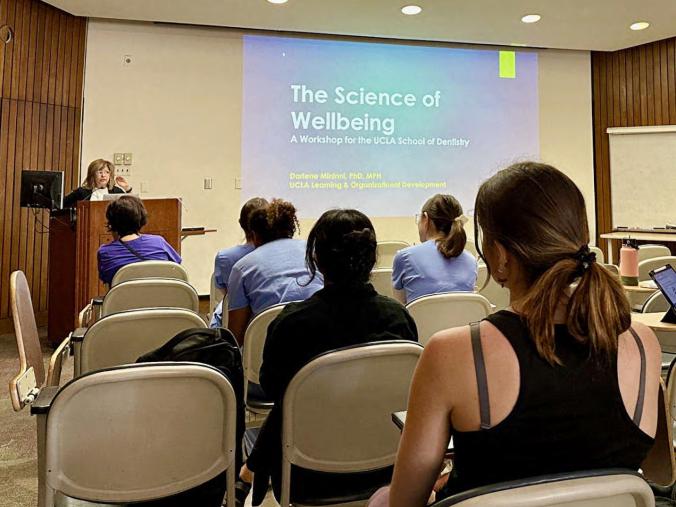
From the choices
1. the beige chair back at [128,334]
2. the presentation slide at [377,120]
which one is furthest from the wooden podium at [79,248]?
the beige chair back at [128,334]

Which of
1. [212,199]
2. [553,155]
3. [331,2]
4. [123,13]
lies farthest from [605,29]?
[123,13]

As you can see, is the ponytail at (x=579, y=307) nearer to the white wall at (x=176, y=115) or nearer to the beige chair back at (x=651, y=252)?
the beige chair back at (x=651, y=252)

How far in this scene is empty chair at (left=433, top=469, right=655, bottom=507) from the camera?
654 mm

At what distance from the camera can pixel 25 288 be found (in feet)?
6.75

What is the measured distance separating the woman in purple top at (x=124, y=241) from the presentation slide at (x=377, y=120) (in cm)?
295

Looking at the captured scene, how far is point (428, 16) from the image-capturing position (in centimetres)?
562

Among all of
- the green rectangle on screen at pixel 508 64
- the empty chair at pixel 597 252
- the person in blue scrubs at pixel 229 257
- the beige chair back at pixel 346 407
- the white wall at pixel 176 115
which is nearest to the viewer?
the empty chair at pixel 597 252

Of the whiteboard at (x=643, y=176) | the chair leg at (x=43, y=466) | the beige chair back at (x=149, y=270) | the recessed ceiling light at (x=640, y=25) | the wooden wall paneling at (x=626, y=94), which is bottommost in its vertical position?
the chair leg at (x=43, y=466)

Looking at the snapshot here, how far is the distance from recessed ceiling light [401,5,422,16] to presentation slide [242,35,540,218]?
90 centimetres

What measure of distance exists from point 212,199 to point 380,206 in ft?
6.71

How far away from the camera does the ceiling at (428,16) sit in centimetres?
527

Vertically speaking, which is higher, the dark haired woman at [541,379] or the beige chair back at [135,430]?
the dark haired woman at [541,379]

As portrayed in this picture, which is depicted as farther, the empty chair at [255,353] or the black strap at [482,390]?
the empty chair at [255,353]

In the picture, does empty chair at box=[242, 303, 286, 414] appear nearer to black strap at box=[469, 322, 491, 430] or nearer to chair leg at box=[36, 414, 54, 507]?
chair leg at box=[36, 414, 54, 507]
